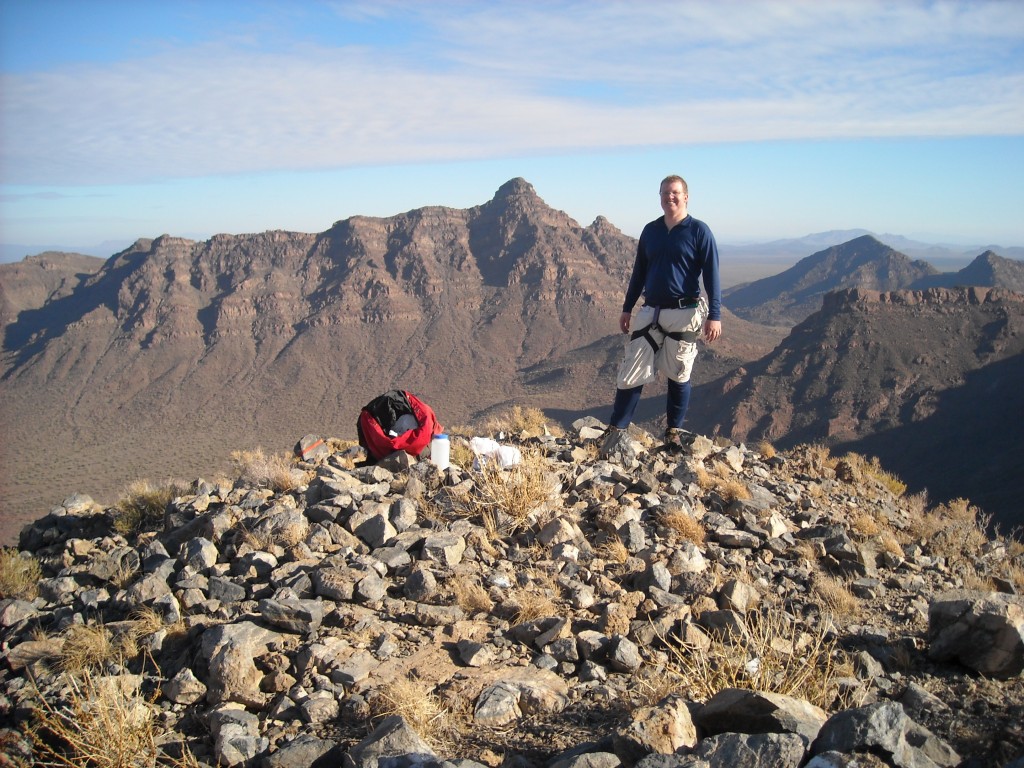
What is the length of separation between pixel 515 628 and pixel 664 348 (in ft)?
11.2

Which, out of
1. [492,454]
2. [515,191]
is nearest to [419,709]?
[492,454]

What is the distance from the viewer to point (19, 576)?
17.7ft

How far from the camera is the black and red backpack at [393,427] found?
21.9 feet

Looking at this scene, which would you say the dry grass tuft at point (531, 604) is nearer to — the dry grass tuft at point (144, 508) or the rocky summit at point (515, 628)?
the rocky summit at point (515, 628)

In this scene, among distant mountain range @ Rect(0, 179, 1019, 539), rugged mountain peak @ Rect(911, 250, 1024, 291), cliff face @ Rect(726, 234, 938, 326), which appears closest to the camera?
distant mountain range @ Rect(0, 179, 1019, 539)

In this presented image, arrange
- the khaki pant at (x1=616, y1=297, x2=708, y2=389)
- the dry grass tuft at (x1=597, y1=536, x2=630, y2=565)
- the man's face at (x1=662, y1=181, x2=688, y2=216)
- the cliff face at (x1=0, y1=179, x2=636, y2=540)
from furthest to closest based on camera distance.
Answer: the cliff face at (x1=0, y1=179, x2=636, y2=540)
the khaki pant at (x1=616, y1=297, x2=708, y2=389)
the man's face at (x1=662, y1=181, x2=688, y2=216)
the dry grass tuft at (x1=597, y1=536, x2=630, y2=565)

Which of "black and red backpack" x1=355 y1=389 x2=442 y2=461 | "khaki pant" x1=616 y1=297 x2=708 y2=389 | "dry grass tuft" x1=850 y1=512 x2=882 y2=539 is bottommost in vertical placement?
"dry grass tuft" x1=850 y1=512 x2=882 y2=539

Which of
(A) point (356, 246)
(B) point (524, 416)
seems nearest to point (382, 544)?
(B) point (524, 416)

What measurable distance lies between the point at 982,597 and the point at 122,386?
260 feet

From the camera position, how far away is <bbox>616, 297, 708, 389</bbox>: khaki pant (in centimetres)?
629

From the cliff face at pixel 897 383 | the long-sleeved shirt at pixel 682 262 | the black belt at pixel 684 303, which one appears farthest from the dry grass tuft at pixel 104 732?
the cliff face at pixel 897 383

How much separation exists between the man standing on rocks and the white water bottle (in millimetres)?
1608

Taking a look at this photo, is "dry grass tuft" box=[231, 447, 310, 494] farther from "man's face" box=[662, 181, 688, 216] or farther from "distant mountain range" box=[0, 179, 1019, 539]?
"distant mountain range" box=[0, 179, 1019, 539]

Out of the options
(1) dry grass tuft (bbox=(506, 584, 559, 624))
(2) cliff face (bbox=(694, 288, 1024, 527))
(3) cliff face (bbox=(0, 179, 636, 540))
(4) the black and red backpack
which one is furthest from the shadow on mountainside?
(1) dry grass tuft (bbox=(506, 584, 559, 624))
